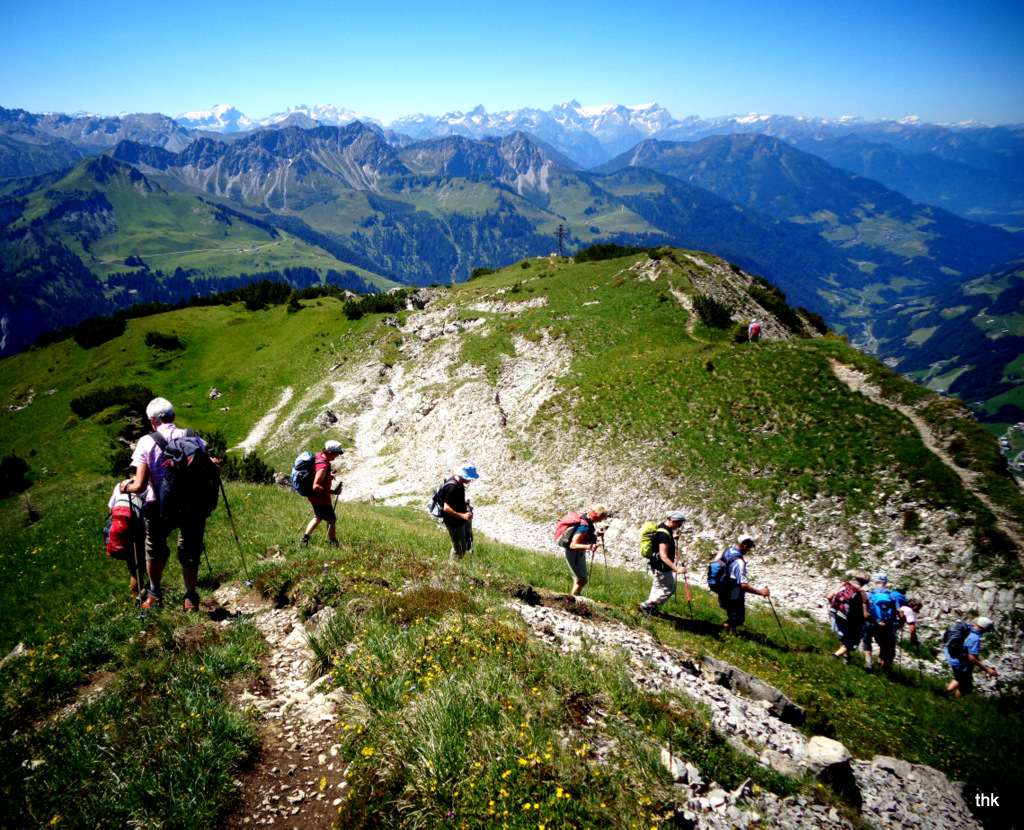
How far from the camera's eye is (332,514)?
47.0ft

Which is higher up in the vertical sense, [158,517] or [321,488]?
[158,517]

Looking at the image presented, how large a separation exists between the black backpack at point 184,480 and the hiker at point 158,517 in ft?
0.24

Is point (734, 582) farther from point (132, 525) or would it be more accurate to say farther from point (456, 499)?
point (132, 525)

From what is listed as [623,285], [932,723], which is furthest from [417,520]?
[623,285]

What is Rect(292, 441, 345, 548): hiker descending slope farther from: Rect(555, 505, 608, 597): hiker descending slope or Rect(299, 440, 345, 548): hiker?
Rect(555, 505, 608, 597): hiker descending slope

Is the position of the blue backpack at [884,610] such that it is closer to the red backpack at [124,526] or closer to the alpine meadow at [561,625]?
the alpine meadow at [561,625]

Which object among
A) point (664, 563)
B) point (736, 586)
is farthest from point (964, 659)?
point (664, 563)

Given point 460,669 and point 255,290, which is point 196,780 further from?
point 255,290

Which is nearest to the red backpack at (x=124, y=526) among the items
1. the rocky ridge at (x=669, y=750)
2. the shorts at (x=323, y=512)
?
the rocky ridge at (x=669, y=750)

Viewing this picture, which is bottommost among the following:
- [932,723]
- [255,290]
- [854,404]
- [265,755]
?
[932,723]

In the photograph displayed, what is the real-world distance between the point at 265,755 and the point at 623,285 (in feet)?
153

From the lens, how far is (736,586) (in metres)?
13.0

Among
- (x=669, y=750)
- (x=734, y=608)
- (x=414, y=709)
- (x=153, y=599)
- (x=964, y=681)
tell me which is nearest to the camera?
(x=414, y=709)

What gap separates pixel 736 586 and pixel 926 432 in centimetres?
1565
